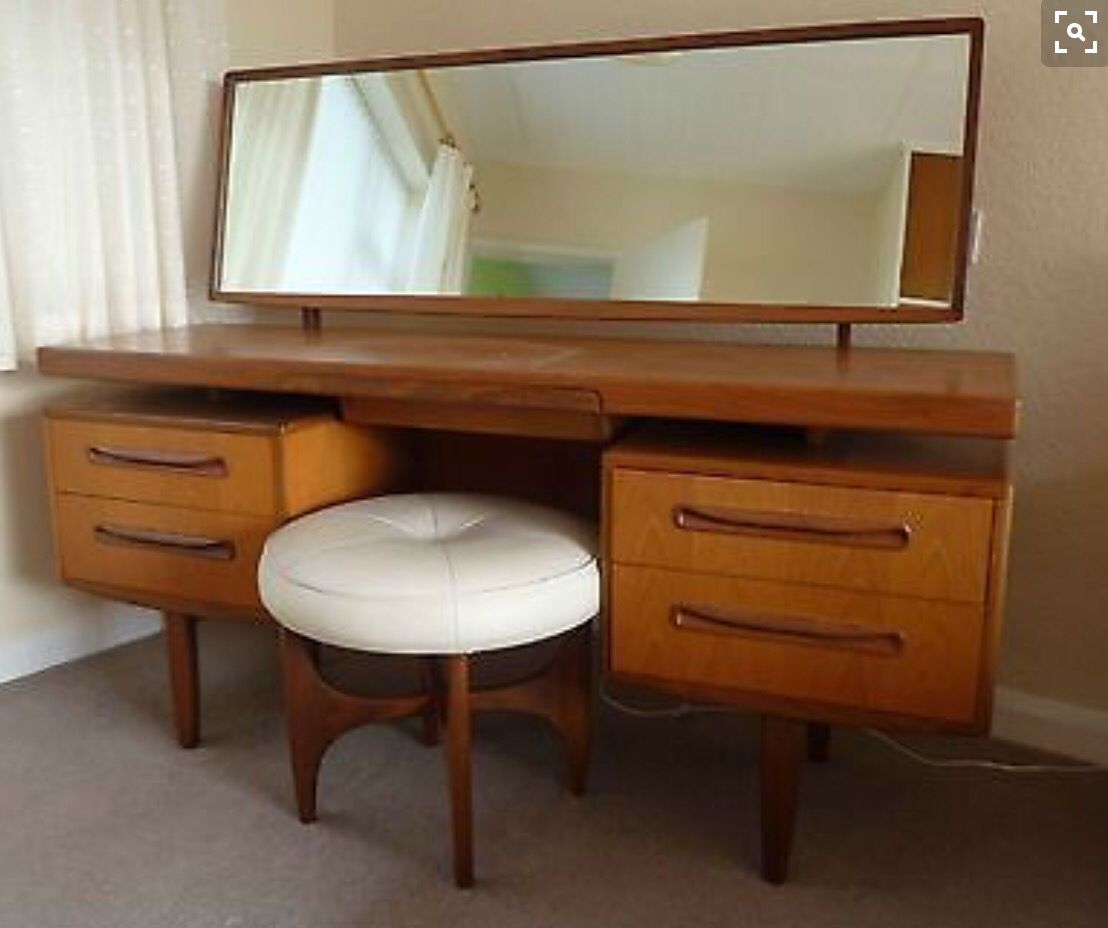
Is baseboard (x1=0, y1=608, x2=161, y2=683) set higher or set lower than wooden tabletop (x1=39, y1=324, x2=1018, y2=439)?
lower

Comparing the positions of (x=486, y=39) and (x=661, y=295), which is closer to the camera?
(x=661, y=295)

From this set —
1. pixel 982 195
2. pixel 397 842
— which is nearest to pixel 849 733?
pixel 397 842

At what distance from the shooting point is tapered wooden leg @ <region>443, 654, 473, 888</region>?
4.33ft

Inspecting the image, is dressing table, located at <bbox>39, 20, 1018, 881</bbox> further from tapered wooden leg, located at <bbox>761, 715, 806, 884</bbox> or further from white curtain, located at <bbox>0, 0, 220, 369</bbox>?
white curtain, located at <bbox>0, 0, 220, 369</bbox>

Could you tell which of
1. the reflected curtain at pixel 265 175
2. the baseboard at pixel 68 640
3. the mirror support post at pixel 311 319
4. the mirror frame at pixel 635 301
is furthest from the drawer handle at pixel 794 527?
the baseboard at pixel 68 640

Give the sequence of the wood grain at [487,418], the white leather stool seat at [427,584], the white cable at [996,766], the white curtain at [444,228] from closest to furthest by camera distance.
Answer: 1. the white leather stool seat at [427,584]
2. the wood grain at [487,418]
3. the white cable at [996,766]
4. the white curtain at [444,228]

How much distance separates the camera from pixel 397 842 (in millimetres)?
1442

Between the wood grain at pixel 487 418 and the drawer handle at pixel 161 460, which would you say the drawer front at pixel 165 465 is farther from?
the wood grain at pixel 487 418

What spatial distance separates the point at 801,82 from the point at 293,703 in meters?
1.20

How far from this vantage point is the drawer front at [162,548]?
1518 millimetres

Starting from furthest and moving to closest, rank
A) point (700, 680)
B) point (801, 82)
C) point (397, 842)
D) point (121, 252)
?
point (121, 252), point (801, 82), point (397, 842), point (700, 680)

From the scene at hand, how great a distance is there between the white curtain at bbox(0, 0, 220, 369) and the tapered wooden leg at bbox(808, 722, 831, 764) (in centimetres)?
139

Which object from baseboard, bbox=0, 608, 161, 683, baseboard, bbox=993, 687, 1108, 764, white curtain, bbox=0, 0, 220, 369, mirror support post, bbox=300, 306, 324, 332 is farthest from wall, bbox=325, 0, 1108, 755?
baseboard, bbox=0, 608, 161, 683

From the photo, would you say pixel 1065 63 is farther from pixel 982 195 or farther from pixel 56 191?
pixel 56 191
